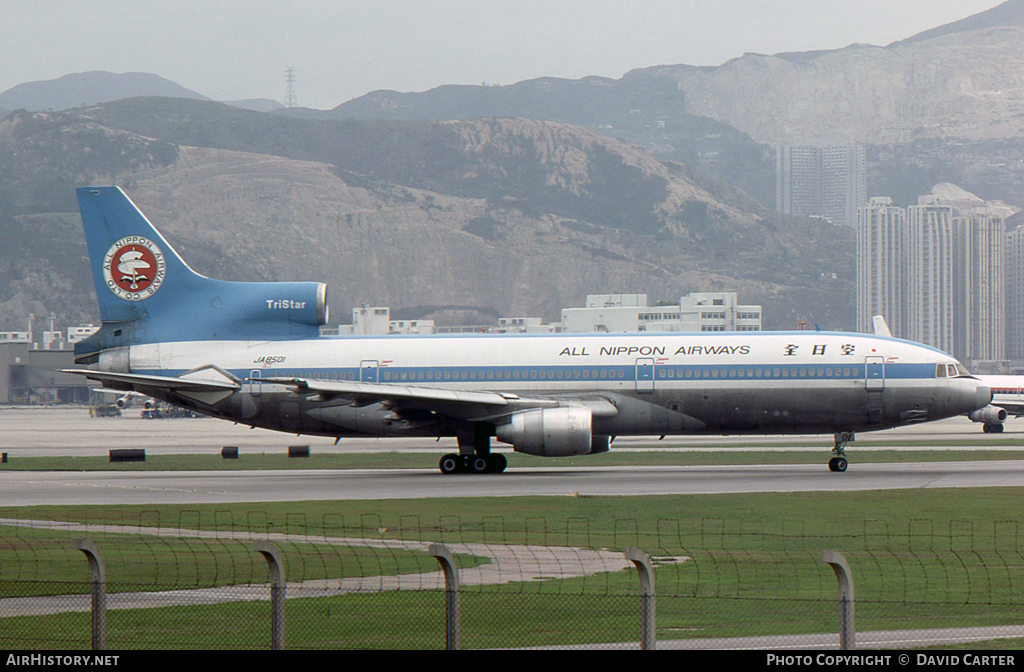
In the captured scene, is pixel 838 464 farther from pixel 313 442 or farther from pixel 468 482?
pixel 313 442

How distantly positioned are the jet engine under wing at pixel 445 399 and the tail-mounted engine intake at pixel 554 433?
4.27 feet

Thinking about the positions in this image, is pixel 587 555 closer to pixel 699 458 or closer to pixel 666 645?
pixel 666 645

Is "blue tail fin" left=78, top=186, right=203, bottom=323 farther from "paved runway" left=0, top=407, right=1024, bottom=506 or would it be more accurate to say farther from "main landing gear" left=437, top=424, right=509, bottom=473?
"main landing gear" left=437, top=424, right=509, bottom=473

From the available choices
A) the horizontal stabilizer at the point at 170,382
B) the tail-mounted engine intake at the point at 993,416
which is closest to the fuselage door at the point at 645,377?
the horizontal stabilizer at the point at 170,382

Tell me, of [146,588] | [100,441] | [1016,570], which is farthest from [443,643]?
[100,441]

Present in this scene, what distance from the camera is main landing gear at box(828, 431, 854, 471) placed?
41938mm

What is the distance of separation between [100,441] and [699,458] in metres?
44.8

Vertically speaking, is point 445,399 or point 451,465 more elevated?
point 445,399

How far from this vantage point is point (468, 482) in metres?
38.9

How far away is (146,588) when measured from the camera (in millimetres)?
17656

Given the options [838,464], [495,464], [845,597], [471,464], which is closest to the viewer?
[845,597]

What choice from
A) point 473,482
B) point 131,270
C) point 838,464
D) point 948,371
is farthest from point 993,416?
point 131,270

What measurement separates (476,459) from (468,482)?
→ 4109mm

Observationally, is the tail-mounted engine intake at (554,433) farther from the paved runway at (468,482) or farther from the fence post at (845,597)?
the fence post at (845,597)
